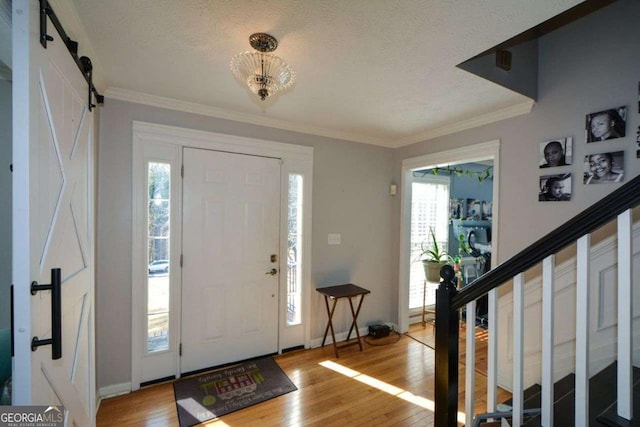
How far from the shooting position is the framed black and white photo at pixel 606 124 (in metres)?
1.85

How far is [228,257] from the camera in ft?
8.88

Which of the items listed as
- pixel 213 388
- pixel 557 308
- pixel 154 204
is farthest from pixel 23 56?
pixel 557 308

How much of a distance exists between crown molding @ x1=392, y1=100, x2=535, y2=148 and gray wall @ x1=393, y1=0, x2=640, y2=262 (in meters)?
0.05

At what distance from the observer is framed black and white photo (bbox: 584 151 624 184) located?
186 centimetres

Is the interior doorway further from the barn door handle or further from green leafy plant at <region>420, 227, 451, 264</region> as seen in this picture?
the barn door handle

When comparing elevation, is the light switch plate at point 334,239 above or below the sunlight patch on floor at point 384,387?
above

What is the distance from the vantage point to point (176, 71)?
1.92 m

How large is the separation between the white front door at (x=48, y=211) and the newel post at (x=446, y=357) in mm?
1630

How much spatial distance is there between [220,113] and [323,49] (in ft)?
4.52

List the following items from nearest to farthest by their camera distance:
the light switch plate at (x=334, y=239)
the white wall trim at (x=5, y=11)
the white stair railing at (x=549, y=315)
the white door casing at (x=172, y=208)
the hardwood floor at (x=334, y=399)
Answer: the white stair railing at (x=549, y=315) < the white wall trim at (x=5, y=11) < the hardwood floor at (x=334, y=399) < the white door casing at (x=172, y=208) < the light switch plate at (x=334, y=239)

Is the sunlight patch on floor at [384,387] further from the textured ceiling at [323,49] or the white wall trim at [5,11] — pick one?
the white wall trim at [5,11]

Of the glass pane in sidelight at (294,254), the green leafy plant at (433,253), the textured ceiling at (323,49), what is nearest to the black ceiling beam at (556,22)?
the textured ceiling at (323,49)

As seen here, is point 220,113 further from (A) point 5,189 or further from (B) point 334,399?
(B) point 334,399

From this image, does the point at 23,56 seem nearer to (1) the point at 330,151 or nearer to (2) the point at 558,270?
(1) the point at 330,151
